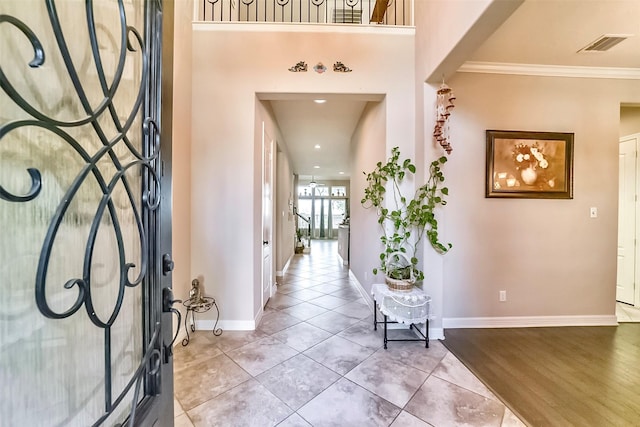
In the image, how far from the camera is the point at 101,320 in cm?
58

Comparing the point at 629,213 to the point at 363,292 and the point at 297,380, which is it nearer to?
the point at 363,292

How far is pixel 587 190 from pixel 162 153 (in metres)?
4.07

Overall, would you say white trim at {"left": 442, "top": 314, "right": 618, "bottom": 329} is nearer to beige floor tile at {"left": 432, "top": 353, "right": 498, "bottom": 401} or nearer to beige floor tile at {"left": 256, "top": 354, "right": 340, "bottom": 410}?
beige floor tile at {"left": 432, "top": 353, "right": 498, "bottom": 401}

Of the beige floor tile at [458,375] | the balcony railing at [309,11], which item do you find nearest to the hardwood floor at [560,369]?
the beige floor tile at [458,375]

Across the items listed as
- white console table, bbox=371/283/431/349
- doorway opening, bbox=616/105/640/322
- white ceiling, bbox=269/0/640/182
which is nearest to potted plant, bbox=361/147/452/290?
white console table, bbox=371/283/431/349

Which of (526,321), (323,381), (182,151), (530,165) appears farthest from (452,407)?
(182,151)

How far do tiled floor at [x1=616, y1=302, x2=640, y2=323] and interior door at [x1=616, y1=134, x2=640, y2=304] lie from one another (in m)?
0.11

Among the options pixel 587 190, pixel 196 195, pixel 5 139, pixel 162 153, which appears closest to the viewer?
pixel 5 139

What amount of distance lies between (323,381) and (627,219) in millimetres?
4620

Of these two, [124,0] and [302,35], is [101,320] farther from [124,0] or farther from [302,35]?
[302,35]

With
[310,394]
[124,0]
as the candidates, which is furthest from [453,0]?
[310,394]

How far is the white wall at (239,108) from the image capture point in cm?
262

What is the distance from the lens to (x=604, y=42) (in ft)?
7.77

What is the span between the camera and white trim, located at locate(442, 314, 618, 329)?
110 inches
